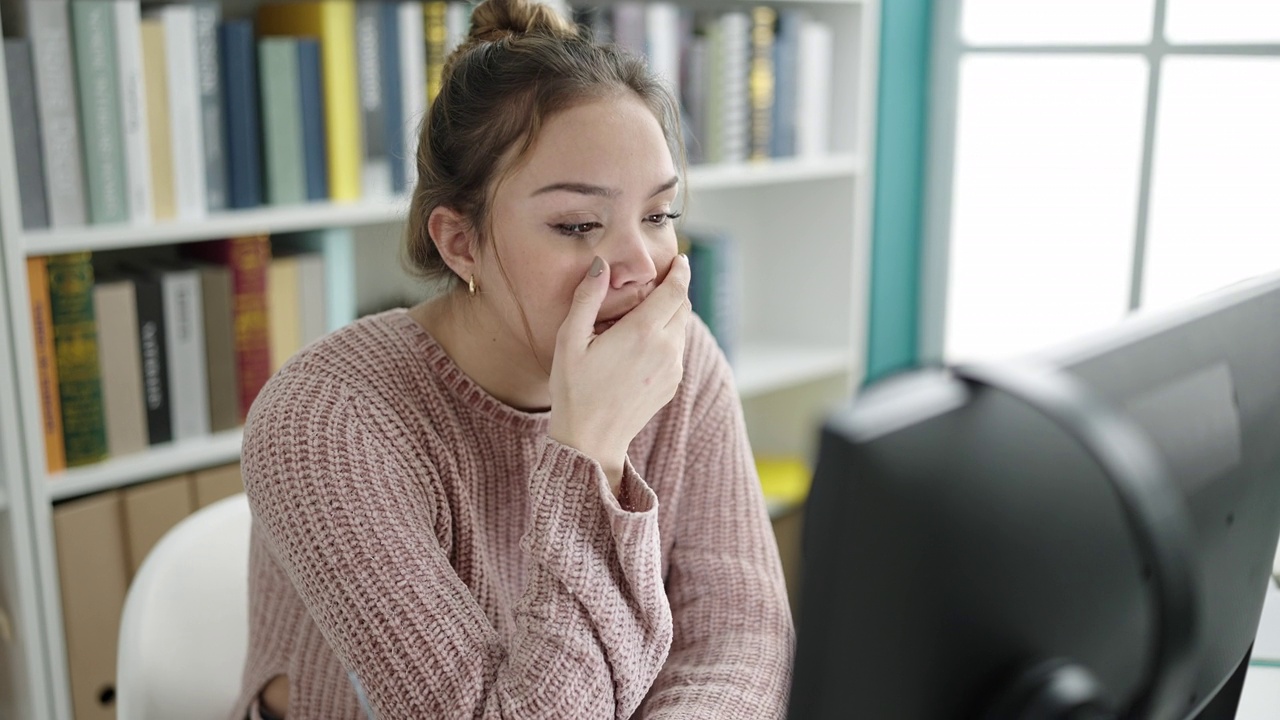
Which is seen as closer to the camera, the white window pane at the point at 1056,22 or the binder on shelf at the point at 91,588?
the binder on shelf at the point at 91,588

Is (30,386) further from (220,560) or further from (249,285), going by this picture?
(220,560)

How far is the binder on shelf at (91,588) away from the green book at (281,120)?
498 millimetres

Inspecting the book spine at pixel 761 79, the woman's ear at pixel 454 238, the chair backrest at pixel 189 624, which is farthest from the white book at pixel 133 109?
the book spine at pixel 761 79

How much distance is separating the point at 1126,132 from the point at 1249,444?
74.4 inches

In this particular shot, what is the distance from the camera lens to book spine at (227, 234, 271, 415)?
1729 mm

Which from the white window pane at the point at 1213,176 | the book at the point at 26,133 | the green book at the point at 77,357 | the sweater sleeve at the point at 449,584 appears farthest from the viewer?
the white window pane at the point at 1213,176

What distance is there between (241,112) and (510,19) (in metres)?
0.67

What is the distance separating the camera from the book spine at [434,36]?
183 centimetres

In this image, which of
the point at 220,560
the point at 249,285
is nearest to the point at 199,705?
the point at 220,560

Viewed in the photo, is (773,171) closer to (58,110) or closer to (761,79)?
(761,79)

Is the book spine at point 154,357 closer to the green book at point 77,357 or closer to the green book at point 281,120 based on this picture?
the green book at point 77,357

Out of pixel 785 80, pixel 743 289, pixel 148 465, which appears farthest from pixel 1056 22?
pixel 148 465

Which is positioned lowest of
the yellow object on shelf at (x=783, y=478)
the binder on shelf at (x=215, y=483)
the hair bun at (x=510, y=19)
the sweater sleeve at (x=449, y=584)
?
the yellow object on shelf at (x=783, y=478)

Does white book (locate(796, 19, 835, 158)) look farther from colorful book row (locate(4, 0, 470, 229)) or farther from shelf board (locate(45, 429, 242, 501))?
shelf board (locate(45, 429, 242, 501))
